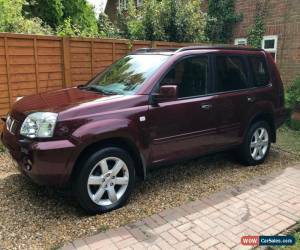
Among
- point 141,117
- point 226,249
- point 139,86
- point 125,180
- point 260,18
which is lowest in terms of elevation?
point 226,249

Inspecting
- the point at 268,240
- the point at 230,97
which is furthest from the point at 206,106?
the point at 268,240

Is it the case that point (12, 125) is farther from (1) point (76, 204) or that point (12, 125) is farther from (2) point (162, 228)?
(2) point (162, 228)

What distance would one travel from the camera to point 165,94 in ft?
13.8

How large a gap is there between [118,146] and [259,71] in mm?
2961

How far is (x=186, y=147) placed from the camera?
4668 mm

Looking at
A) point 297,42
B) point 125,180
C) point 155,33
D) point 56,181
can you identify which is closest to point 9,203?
point 56,181

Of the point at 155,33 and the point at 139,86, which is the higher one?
the point at 155,33

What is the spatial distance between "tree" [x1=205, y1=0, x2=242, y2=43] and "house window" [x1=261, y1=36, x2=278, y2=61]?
1.26m

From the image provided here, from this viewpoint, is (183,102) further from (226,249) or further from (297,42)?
(297,42)

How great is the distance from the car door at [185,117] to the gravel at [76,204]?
0.49 meters

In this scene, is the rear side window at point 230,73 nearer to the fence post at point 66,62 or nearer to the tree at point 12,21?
the fence post at point 66,62

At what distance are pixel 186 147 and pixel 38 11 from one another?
1228 cm

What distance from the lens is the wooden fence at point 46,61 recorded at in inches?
244

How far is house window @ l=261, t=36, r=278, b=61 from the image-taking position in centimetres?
1029
